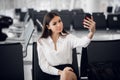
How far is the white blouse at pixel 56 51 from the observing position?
6.82 ft

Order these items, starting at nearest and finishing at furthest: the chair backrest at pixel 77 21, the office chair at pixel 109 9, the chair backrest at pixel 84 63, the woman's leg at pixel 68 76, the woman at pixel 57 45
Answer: the woman's leg at pixel 68 76 < the woman at pixel 57 45 < the chair backrest at pixel 84 63 < the chair backrest at pixel 77 21 < the office chair at pixel 109 9

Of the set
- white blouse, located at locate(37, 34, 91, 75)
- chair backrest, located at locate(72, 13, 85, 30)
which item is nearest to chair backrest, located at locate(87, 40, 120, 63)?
white blouse, located at locate(37, 34, 91, 75)

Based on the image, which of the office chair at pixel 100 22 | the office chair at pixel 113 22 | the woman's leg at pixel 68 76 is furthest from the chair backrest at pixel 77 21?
the woman's leg at pixel 68 76

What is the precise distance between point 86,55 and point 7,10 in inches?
339

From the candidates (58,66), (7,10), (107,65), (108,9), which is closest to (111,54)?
(107,65)

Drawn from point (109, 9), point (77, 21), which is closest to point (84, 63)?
point (77, 21)

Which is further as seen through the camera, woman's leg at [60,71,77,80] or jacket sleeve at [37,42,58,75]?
jacket sleeve at [37,42,58,75]

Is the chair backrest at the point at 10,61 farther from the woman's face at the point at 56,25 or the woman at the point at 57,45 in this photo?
the woman's face at the point at 56,25

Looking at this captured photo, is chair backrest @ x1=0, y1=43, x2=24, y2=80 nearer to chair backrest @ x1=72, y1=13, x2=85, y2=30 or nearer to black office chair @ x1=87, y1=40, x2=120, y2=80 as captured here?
black office chair @ x1=87, y1=40, x2=120, y2=80

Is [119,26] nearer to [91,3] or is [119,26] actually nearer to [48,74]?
[91,3]

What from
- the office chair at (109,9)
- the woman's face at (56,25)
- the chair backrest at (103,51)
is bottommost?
the chair backrest at (103,51)

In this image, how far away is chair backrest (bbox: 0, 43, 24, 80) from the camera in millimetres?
2201

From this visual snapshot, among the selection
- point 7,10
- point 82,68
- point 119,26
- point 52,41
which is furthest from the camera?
point 7,10

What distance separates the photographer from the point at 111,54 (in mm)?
2158
